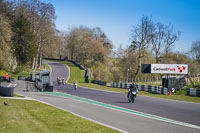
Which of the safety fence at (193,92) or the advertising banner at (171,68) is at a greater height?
the advertising banner at (171,68)

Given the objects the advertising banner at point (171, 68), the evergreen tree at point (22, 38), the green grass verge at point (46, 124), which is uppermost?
the evergreen tree at point (22, 38)

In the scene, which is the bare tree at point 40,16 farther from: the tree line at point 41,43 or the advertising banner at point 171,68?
the advertising banner at point 171,68

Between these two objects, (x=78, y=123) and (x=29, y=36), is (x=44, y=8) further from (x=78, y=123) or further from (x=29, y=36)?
(x=78, y=123)

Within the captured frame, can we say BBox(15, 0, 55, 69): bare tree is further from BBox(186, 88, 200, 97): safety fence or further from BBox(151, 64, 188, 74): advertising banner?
BBox(186, 88, 200, 97): safety fence

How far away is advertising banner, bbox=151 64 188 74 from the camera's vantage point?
38.6 metres

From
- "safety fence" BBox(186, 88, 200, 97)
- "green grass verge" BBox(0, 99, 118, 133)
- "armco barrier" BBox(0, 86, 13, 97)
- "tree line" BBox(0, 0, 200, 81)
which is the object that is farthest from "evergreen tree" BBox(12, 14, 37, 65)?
"green grass verge" BBox(0, 99, 118, 133)

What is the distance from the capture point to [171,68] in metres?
39.4

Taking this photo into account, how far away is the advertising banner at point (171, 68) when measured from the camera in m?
38.6

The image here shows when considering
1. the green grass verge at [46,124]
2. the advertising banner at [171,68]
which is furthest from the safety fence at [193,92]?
the green grass verge at [46,124]

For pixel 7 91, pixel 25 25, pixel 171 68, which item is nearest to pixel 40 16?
pixel 25 25

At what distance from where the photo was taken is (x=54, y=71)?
240ft

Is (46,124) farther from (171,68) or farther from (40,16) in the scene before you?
(40,16)

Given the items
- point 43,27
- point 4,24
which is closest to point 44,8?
point 43,27

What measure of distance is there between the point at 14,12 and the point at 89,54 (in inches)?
1631
